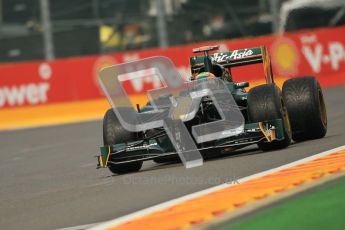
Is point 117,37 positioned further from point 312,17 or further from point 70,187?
point 70,187

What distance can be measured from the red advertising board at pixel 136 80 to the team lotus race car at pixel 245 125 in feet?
39.1

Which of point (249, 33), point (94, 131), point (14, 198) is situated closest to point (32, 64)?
point (94, 131)

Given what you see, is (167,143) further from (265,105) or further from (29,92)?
(29,92)

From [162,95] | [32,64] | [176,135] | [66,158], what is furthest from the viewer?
[32,64]

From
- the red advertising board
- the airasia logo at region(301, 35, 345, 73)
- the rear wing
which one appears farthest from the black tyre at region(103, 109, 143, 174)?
the airasia logo at region(301, 35, 345, 73)

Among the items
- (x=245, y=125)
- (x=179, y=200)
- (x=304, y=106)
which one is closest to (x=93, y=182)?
(x=245, y=125)

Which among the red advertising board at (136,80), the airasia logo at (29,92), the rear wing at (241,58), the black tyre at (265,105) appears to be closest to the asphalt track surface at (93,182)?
the black tyre at (265,105)

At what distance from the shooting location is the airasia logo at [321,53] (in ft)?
79.2

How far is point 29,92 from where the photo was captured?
23.7 m

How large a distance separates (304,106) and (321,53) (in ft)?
42.7

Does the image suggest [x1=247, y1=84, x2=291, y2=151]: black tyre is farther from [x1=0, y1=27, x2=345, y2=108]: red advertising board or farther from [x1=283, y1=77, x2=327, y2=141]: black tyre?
[x1=0, y1=27, x2=345, y2=108]: red advertising board

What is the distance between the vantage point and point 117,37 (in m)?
29.9

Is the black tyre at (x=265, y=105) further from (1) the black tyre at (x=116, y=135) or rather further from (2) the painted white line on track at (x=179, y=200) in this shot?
(1) the black tyre at (x=116, y=135)

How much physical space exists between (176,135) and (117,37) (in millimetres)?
19396
